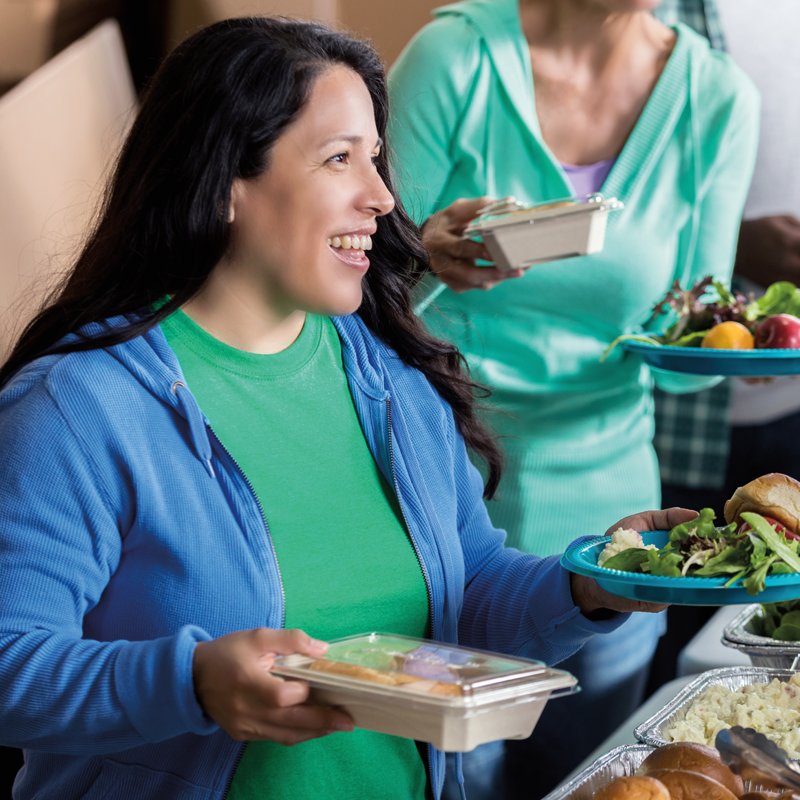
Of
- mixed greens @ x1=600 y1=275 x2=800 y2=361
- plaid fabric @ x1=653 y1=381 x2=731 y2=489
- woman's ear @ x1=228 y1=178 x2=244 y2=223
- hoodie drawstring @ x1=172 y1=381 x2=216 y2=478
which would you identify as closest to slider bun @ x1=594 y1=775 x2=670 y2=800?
hoodie drawstring @ x1=172 y1=381 x2=216 y2=478

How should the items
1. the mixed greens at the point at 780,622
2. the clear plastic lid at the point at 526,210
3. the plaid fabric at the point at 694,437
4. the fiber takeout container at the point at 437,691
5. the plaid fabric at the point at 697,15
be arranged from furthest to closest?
the plaid fabric at the point at 694,437 < the plaid fabric at the point at 697,15 < the mixed greens at the point at 780,622 < the clear plastic lid at the point at 526,210 < the fiber takeout container at the point at 437,691

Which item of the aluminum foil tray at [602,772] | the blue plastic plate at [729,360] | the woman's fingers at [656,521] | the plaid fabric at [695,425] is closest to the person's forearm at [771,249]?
the plaid fabric at [695,425]

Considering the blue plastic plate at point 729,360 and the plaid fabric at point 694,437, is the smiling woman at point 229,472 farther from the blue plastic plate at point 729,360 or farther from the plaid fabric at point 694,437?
the plaid fabric at point 694,437

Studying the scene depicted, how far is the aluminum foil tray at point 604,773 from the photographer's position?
3.31ft

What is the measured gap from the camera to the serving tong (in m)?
0.89

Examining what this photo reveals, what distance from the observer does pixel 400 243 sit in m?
1.41

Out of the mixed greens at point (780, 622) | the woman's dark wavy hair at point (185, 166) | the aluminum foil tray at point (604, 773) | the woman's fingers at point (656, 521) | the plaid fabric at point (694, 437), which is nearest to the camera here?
the aluminum foil tray at point (604, 773)

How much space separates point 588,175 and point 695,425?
1.33m

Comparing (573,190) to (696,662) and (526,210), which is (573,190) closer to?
(526,210)

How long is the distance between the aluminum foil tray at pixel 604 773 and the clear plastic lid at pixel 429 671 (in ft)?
0.87

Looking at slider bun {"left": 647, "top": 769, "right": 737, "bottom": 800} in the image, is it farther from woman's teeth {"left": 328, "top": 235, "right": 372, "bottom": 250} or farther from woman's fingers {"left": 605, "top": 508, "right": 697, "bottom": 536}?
woman's teeth {"left": 328, "top": 235, "right": 372, "bottom": 250}

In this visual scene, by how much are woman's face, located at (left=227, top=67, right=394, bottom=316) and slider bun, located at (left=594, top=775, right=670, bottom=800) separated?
2.02 ft

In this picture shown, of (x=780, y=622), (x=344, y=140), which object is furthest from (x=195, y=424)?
(x=780, y=622)

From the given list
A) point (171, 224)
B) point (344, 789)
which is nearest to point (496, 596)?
point (344, 789)
